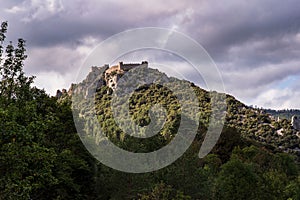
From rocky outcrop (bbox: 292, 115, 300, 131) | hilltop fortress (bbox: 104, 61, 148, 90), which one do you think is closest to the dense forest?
hilltop fortress (bbox: 104, 61, 148, 90)

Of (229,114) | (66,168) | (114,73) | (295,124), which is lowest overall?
(66,168)

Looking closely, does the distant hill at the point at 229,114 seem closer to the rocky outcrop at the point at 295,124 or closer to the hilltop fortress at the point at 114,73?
the hilltop fortress at the point at 114,73

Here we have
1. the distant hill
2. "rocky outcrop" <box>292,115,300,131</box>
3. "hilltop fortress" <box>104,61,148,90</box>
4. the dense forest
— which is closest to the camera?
the dense forest

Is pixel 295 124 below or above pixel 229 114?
above

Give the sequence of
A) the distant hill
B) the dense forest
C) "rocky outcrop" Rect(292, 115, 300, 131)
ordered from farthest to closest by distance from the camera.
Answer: "rocky outcrop" Rect(292, 115, 300, 131) < the distant hill < the dense forest

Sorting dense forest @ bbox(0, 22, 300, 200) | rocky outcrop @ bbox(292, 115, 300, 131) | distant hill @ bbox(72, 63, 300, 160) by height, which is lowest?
dense forest @ bbox(0, 22, 300, 200)

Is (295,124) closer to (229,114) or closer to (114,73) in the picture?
(229,114)

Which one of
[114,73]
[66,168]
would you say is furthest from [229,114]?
[66,168]

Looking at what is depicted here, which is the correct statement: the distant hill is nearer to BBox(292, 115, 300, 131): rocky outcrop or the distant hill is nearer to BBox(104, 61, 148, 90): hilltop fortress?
BBox(104, 61, 148, 90): hilltop fortress

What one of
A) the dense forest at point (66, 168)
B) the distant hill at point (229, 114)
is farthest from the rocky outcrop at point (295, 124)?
the dense forest at point (66, 168)

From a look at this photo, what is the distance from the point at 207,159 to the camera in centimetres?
6556

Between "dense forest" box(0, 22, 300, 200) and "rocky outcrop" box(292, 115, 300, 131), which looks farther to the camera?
"rocky outcrop" box(292, 115, 300, 131)

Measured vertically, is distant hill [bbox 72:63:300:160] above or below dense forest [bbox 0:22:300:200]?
above

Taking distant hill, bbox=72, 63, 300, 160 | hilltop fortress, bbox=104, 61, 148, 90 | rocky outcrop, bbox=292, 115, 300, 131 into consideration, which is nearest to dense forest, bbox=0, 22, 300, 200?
distant hill, bbox=72, 63, 300, 160
